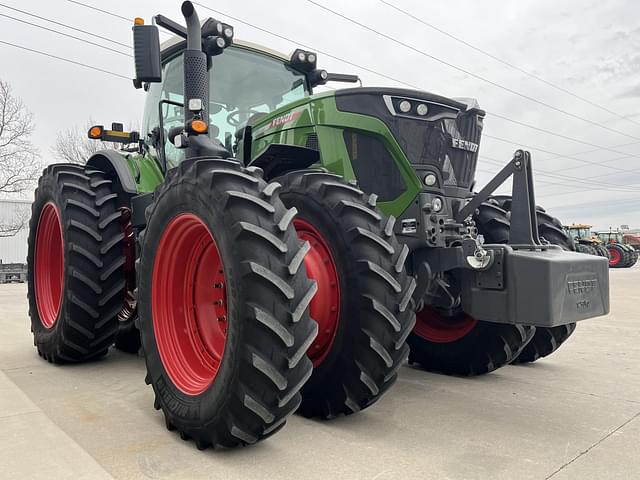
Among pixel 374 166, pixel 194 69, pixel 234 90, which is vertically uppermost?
pixel 234 90

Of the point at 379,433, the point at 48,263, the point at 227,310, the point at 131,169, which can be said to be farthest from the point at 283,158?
the point at 48,263

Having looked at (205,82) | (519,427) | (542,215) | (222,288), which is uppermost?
(205,82)

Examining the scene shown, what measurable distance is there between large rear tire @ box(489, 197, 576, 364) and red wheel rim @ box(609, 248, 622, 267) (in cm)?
2642

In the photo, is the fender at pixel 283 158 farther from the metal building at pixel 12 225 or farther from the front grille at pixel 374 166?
the metal building at pixel 12 225

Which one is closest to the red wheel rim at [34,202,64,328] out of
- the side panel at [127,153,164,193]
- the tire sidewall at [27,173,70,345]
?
the tire sidewall at [27,173,70,345]

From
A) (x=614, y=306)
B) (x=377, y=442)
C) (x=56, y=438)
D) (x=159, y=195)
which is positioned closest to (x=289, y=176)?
(x=159, y=195)

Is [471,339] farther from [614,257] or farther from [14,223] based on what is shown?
[614,257]

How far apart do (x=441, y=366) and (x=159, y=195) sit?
2.61 metres

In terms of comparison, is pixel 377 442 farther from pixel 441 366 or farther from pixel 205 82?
pixel 205 82

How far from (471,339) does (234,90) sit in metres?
2.74

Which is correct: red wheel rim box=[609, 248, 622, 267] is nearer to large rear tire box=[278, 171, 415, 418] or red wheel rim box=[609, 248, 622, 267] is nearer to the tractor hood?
the tractor hood

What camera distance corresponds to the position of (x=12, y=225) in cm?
2345

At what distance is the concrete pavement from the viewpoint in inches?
91.5

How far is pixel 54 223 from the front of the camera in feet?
16.4
